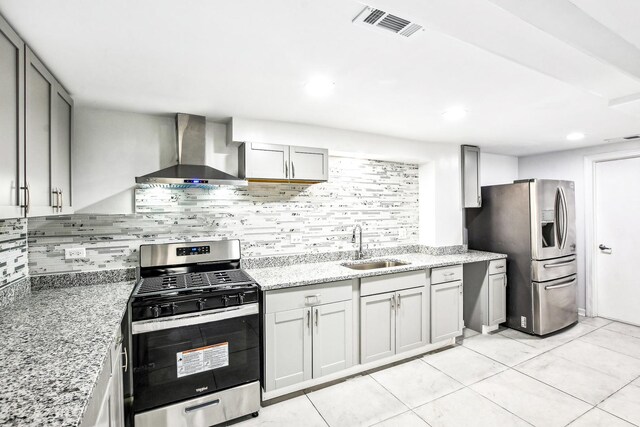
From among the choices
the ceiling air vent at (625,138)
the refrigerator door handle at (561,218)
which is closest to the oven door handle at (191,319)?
the refrigerator door handle at (561,218)

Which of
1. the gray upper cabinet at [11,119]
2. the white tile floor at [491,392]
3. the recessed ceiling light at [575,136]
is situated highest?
the recessed ceiling light at [575,136]

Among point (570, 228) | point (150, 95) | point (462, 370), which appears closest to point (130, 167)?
point (150, 95)

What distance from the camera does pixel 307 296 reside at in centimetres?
246

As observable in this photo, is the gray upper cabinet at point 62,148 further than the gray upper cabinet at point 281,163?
No

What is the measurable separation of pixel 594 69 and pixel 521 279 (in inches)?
102

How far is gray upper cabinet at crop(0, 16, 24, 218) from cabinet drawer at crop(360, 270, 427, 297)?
7.38 feet

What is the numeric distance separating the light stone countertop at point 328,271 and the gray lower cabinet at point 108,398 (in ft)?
3.11

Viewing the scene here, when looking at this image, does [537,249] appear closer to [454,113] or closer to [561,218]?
[561,218]

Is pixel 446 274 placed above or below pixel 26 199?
below

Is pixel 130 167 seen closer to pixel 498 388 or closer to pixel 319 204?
pixel 319 204

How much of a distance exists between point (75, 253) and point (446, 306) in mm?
3259

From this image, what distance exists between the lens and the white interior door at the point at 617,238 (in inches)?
148

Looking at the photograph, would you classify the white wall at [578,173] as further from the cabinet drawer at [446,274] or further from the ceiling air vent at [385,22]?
the ceiling air vent at [385,22]

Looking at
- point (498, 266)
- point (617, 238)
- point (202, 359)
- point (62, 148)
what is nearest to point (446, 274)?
Result: point (498, 266)
